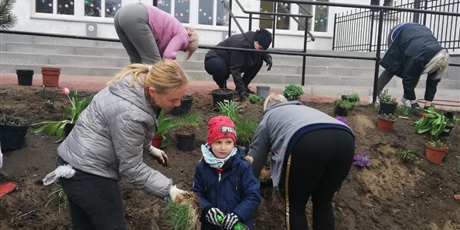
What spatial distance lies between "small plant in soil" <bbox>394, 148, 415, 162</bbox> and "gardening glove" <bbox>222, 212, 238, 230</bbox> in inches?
103

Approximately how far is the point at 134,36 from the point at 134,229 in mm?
1673

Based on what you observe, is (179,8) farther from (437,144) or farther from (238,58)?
(437,144)

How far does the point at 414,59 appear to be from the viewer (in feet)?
17.7

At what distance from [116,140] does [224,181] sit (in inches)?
33.5

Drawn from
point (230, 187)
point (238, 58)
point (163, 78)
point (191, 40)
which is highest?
point (191, 40)

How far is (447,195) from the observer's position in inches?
173

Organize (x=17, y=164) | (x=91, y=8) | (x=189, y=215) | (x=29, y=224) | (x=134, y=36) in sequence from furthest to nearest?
(x=91, y=8)
(x=134, y=36)
(x=17, y=164)
(x=29, y=224)
(x=189, y=215)

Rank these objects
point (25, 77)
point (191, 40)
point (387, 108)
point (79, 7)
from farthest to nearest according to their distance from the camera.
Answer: point (79, 7) → point (25, 77) → point (387, 108) → point (191, 40)

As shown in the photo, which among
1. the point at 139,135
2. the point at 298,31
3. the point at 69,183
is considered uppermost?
the point at 298,31

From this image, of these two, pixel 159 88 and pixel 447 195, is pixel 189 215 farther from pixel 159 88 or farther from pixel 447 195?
pixel 447 195

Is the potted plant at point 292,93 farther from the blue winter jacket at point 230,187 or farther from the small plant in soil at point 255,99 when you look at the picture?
the blue winter jacket at point 230,187

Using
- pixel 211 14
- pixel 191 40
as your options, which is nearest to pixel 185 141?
pixel 191 40

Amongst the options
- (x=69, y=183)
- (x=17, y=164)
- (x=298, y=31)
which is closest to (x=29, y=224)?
(x=17, y=164)

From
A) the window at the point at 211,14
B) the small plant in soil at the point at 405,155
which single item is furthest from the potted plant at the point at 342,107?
the window at the point at 211,14
